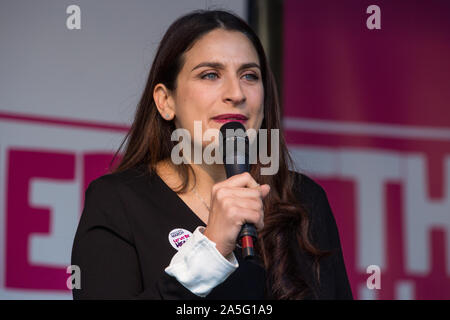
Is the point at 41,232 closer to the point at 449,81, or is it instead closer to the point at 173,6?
the point at 173,6

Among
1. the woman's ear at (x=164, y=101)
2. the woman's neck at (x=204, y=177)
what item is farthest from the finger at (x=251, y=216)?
the woman's ear at (x=164, y=101)

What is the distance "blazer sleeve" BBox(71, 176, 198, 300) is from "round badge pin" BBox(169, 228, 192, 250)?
73mm

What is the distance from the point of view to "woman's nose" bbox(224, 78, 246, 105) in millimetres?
1520

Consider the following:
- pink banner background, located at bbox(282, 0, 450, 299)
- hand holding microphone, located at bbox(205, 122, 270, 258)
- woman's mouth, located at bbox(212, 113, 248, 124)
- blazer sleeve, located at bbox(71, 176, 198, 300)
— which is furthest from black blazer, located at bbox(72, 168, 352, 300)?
pink banner background, located at bbox(282, 0, 450, 299)

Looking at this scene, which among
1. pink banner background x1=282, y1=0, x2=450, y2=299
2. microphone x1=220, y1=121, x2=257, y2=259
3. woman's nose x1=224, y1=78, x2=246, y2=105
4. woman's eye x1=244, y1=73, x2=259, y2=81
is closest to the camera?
microphone x1=220, y1=121, x2=257, y2=259

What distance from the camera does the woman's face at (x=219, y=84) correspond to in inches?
60.6

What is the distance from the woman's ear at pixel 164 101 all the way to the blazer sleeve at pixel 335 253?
497 mm

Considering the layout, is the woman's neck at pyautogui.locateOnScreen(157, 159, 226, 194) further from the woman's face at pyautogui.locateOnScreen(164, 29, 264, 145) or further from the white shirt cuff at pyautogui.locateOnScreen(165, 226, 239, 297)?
the white shirt cuff at pyautogui.locateOnScreen(165, 226, 239, 297)

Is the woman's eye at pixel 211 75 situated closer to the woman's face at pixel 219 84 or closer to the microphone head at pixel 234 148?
the woman's face at pixel 219 84

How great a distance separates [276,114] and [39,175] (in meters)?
1.01

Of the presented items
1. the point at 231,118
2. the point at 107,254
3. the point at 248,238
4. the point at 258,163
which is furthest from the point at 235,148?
the point at 258,163

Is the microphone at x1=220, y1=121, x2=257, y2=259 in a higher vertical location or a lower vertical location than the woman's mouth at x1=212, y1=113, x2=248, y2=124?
lower
